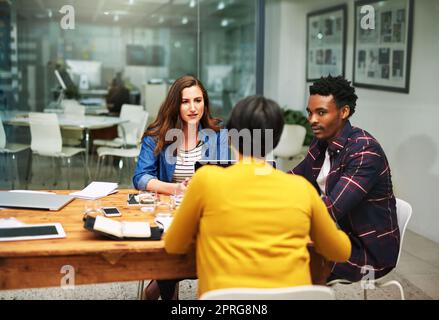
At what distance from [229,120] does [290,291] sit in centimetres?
55

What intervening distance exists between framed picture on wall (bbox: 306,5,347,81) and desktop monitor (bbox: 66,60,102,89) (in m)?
2.52

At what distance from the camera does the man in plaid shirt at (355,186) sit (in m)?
2.39

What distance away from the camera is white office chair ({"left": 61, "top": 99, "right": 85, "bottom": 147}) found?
5730 mm

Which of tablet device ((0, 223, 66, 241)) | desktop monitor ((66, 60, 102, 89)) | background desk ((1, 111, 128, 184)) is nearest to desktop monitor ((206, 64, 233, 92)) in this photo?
background desk ((1, 111, 128, 184))

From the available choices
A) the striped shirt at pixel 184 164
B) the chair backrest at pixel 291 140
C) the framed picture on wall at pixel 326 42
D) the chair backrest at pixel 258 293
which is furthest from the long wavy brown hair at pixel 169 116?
the framed picture on wall at pixel 326 42

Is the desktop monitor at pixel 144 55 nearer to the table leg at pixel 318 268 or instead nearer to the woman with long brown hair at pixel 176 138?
the woman with long brown hair at pixel 176 138

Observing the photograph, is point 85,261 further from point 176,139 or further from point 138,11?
point 138,11

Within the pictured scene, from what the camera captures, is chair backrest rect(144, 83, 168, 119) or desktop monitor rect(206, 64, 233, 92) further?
desktop monitor rect(206, 64, 233, 92)

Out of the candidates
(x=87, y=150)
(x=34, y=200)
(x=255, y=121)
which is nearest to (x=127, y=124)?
(x=87, y=150)

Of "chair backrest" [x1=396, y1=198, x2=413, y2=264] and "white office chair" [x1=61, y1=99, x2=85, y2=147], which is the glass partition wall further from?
"chair backrest" [x1=396, y1=198, x2=413, y2=264]

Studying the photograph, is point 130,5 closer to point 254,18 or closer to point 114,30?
point 114,30

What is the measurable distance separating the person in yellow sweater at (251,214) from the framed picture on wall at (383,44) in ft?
11.5

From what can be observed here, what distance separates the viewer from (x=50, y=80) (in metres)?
5.63

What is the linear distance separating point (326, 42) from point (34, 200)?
4.56 meters
